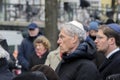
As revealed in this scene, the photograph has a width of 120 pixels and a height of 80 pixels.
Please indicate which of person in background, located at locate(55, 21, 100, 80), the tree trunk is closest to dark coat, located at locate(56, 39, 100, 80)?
person in background, located at locate(55, 21, 100, 80)

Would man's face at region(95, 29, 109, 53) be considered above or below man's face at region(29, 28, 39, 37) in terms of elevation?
above

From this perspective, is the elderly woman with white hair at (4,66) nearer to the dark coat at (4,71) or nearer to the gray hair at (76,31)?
the dark coat at (4,71)

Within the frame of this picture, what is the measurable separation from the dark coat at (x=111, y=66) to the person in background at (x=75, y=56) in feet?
0.75

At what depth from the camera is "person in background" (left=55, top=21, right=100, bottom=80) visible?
5.95 metres

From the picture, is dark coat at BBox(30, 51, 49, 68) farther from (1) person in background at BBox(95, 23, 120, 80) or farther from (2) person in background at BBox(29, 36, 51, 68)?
(1) person in background at BBox(95, 23, 120, 80)

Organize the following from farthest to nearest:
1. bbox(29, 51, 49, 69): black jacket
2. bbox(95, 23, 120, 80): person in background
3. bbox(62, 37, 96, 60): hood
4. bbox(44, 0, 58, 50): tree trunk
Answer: bbox(44, 0, 58, 50): tree trunk → bbox(29, 51, 49, 69): black jacket → bbox(95, 23, 120, 80): person in background → bbox(62, 37, 96, 60): hood

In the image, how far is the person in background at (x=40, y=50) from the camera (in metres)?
9.78

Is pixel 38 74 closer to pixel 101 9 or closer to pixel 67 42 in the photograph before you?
pixel 67 42

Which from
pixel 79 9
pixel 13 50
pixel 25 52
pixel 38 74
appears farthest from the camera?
pixel 79 9

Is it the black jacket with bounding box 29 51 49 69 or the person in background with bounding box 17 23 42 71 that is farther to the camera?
the person in background with bounding box 17 23 42 71

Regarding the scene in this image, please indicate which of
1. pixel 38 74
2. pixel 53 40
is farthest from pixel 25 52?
pixel 38 74

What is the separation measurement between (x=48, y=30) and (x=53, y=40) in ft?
1.92

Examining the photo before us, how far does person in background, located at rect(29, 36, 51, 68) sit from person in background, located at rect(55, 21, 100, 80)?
3.40 metres

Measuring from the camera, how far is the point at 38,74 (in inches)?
169
